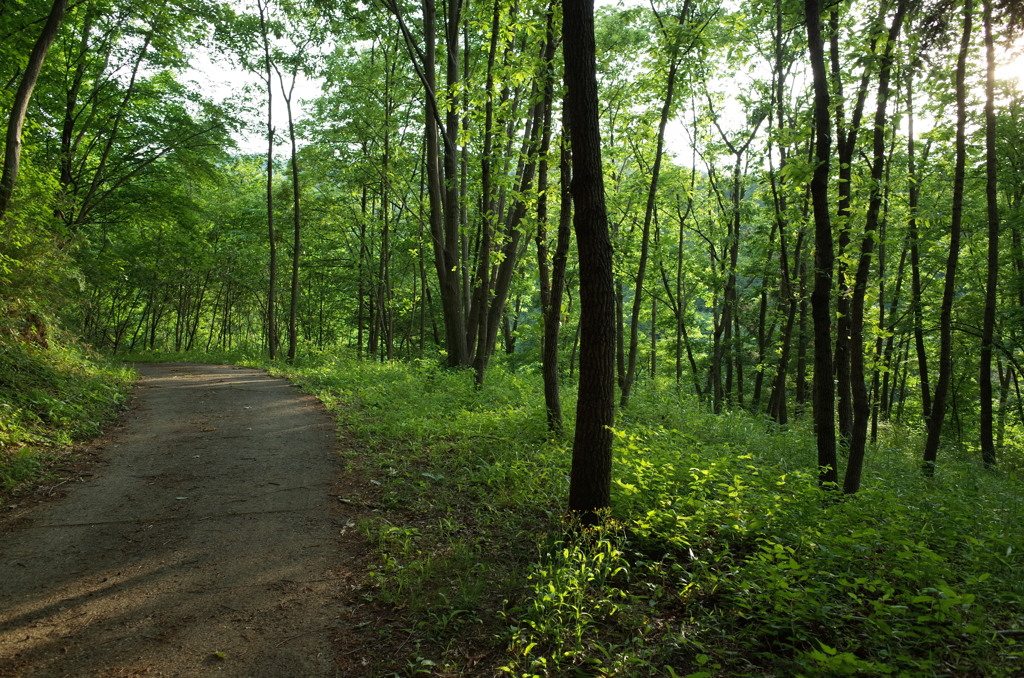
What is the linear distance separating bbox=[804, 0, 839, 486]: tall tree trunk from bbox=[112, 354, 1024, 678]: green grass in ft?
3.77

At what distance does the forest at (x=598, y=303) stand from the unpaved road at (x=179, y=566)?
623 millimetres

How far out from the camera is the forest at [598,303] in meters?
3.68

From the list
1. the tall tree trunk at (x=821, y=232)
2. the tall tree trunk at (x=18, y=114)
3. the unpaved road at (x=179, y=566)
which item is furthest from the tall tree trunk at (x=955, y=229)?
the tall tree trunk at (x=18, y=114)

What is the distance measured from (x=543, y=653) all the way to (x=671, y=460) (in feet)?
10.6

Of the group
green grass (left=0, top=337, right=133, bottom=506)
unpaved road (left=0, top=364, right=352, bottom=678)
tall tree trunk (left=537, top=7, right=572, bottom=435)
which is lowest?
unpaved road (left=0, top=364, right=352, bottom=678)

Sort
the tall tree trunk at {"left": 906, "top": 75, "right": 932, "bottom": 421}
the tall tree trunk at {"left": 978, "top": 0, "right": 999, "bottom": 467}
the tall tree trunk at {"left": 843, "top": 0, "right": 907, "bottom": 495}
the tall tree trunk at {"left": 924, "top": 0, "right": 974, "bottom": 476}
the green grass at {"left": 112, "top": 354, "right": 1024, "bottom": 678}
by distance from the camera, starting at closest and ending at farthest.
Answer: the green grass at {"left": 112, "top": 354, "right": 1024, "bottom": 678} < the tall tree trunk at {"left": 843, "top": 0, "right": 907, "bottom": 495} < the tall tree trunk at {"left": 924, "top": 0, "right": 974, "bottom": 476} < the tall tree trunk at {"left": 978, "top": 0, "right": 999, "bottom": 467} < the tall tree trunk at {"left": 906, "top": 75, "right": 932, "bottom": 421}

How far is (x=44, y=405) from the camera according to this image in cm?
701

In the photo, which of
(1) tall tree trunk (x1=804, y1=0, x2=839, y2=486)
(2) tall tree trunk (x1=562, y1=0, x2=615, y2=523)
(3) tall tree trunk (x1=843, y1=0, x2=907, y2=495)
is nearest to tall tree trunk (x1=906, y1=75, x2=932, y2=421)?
(3) tall tree trunk (x1=843, y1=0, x2=907, y2=495)

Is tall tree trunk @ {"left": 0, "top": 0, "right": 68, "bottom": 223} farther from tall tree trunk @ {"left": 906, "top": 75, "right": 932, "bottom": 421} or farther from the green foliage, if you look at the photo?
tall tree trunk @ {"left": 906, "top": 75, "right": 932, "bottom": 421}

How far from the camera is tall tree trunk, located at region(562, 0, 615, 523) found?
482cm

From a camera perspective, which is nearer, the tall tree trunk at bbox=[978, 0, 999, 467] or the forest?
the forest

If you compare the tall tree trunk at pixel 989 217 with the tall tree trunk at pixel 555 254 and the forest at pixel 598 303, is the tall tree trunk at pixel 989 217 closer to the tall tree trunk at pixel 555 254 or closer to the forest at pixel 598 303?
the forest at pixel 598 303

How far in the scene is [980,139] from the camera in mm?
12633

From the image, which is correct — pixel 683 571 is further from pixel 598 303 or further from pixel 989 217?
pixel 989 217
